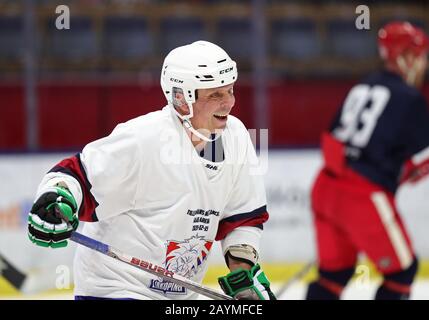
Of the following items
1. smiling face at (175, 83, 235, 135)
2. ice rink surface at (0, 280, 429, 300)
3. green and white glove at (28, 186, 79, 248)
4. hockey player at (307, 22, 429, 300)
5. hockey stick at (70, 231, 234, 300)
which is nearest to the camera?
green and white glove at (28, 186, 79, 248)

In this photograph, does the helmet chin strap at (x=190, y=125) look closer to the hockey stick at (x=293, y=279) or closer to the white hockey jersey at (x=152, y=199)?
the white hockey jersey at (x=152, y=199)

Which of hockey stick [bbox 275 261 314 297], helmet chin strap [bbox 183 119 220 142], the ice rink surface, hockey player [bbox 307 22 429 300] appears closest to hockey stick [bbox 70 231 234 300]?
helmet chin strap [bbox 183 119 220 142]

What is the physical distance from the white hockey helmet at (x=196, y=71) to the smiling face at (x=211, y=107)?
2 centimetres

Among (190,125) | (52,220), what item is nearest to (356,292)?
(190,125)

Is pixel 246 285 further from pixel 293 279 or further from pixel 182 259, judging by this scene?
pixel 293 279

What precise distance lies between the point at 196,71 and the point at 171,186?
0.29 meters

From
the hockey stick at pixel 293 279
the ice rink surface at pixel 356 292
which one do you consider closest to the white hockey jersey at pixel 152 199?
the hockey stick at pixel 293 279

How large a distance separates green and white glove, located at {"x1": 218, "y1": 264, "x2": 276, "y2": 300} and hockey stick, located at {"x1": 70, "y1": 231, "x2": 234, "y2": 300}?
0.05 meters

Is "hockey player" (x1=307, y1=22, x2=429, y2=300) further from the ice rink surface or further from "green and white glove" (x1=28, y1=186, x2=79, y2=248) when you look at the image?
"green and white glove" (x1=28, y1=186, x2=79, y2=248)

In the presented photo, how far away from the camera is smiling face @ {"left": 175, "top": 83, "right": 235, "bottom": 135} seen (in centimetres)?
244

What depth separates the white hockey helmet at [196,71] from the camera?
244 centimetres

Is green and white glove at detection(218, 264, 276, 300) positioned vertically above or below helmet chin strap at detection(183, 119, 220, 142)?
below

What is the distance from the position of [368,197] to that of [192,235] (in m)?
1.64

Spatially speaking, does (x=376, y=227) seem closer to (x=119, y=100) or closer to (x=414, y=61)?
(x=414, y=61)
